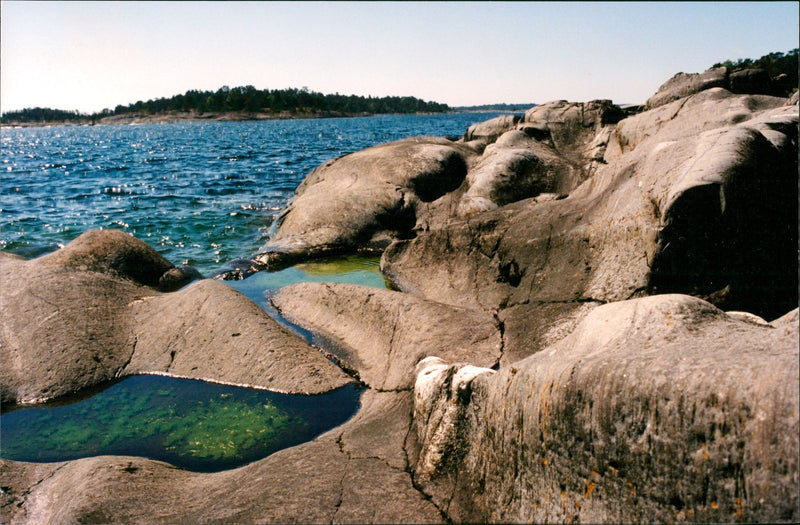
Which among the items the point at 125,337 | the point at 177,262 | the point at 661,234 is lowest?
the point at 177,262

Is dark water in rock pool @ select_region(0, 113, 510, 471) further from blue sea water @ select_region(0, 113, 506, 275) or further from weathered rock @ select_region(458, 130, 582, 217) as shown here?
weathered rock @ select_region(458, 130, 582, 217)

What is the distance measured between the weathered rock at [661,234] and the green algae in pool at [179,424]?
2.78 meters

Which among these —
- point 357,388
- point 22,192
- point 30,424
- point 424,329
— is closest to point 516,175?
point 424,329

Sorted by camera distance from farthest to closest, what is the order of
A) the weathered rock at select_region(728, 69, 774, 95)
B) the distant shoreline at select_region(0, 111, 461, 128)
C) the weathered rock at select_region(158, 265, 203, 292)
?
1. the distant shoreline at select_region(0, 111, 461, 128)
2. the weathered rock at select_region(728, 69, 774, 95)
3. the weathered rock at select_region(158, 265, 203, 292)

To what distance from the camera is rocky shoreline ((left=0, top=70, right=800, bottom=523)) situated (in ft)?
8.10

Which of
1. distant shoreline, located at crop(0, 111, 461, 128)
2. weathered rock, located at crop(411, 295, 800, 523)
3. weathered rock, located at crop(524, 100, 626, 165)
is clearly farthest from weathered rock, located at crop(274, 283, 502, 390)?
distant shoreline, located at crop(0, 111, 461, 128)

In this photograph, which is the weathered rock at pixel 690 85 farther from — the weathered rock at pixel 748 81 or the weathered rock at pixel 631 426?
the weathered rock at pixel 631 426

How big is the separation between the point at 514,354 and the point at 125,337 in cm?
506

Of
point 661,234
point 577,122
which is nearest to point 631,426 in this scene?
→ point 661,234

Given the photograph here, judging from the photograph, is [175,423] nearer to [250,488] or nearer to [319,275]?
[250,488]

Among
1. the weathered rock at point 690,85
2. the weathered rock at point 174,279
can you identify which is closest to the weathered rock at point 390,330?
the weathered rock at point 174,279

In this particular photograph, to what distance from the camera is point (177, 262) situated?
463 inches

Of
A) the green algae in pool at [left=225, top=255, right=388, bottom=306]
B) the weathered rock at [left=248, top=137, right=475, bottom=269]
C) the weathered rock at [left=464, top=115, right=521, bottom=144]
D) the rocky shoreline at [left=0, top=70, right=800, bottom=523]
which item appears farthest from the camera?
the weathered rock at [left=464, top=115, right=521, bottom=144]

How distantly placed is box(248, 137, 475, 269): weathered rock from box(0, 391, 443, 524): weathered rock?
627cm
